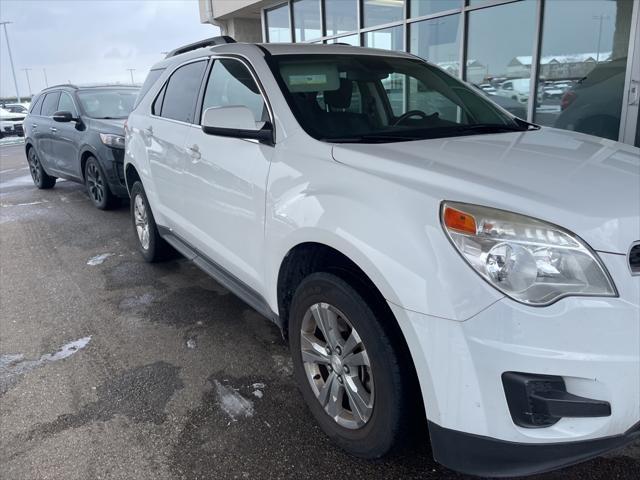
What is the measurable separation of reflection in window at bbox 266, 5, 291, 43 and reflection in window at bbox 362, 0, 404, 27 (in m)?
2.71

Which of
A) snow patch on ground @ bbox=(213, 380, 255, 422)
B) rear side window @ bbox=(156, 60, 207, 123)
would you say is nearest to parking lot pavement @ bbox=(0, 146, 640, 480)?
snow patch on ground @ bbox=(213, 380, 255, 422)

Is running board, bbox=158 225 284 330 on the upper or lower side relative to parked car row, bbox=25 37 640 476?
lower

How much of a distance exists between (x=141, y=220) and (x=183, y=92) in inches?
59.9

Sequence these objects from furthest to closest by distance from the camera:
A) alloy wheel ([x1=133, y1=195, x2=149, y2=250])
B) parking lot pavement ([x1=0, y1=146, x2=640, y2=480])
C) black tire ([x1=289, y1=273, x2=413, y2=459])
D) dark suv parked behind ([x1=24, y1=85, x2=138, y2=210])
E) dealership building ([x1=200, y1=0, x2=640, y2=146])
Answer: dark suv parked behind ([x1=24, y1=85, x2=138, y2=210])
dealership building ([x1=200, y1=0, x2=640, y2=146])
alloy wheel ([x1=133, y1=195, x2=149, y2=250])
parking lot pavement ([x1=0, y1=146, x2=640, y2=480])
black tire ([x1=289, y1=273, x2=413, y2=459])

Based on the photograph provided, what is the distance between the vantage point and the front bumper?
5.19ft

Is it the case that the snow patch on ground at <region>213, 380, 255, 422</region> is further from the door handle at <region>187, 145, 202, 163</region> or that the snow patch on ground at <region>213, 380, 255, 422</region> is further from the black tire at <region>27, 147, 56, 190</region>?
the black tire at <region>27, 147, 56, 190</region>

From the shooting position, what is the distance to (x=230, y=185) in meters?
2.92

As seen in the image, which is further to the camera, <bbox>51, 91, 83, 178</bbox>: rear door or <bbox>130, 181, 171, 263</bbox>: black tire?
<bbox>51, 91, 83, 178</bbox>: rear door

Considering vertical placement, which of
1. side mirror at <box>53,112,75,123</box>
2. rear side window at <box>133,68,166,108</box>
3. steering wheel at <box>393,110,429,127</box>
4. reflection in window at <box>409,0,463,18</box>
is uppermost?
reflection in window at <box>409,0,463,18</box>

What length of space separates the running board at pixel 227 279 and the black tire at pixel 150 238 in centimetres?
37

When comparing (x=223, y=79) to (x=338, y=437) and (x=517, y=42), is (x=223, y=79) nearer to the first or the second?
(x=338, y=437)

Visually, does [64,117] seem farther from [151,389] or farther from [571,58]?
[571,58]

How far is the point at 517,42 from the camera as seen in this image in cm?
703

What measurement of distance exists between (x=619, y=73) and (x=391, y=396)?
18.6 ft
